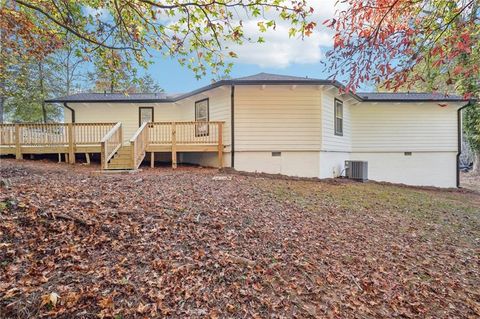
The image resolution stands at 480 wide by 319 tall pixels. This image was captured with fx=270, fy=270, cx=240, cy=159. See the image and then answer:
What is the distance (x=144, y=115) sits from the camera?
43.9ft

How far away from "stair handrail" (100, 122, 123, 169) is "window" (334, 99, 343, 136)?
8.61m

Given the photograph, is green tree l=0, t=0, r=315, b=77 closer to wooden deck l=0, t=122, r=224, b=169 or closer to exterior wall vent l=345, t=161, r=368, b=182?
wooden deck l=0, t=122, r=224, b=169

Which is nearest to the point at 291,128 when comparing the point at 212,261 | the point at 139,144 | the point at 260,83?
the point at 260,83

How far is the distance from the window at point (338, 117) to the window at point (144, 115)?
8669 mm

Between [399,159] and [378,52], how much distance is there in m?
10.7

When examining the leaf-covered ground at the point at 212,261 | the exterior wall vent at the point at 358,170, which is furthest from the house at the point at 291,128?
the leaf-covered ground at the point at 212,261

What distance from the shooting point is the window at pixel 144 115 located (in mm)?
13336

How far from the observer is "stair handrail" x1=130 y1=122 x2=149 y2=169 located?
904 cm

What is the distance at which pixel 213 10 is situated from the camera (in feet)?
13.6

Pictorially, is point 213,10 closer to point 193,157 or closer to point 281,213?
point 281,213

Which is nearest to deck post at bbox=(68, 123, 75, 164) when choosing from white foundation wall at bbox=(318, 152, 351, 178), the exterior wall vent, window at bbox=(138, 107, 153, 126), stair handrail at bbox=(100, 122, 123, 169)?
stair handrail at bbox=(100, 122, 123, 169)

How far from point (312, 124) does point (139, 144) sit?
249 inches

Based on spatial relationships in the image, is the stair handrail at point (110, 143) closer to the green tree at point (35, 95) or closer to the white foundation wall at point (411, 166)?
the white foundation wall at point (411, 166)

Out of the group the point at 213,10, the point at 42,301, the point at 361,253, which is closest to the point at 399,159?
the point at 361,253
